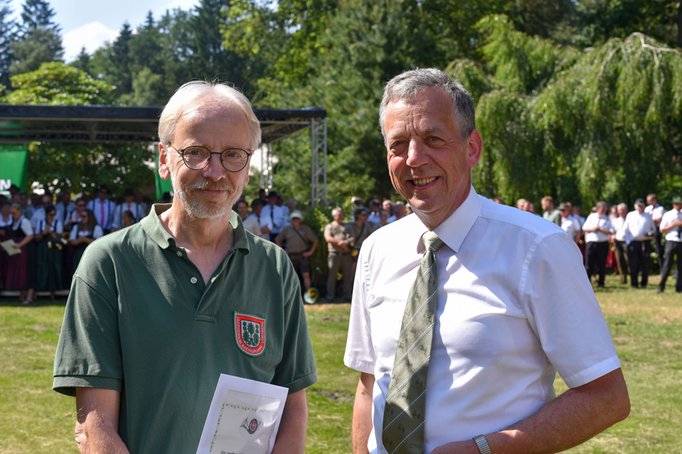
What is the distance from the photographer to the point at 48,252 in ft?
59.5

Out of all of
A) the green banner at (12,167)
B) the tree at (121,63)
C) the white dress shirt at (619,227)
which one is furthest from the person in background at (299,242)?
the tree at (121,63)

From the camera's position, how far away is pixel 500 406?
2602mm

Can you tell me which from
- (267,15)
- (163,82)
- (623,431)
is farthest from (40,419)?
(163,82)

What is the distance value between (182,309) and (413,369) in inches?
27.1

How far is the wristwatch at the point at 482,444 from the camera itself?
101 inches

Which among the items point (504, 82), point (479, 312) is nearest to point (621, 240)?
point (504, 82)

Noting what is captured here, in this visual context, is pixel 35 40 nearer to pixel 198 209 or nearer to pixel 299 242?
pixel 299 242

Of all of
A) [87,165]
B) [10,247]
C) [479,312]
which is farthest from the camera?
[87,165]

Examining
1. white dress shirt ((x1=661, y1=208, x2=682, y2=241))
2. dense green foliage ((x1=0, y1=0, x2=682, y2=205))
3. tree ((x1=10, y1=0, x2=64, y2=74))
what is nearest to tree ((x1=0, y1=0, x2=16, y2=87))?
tree ((x1=10, y1=0, x2=64, y2=74))

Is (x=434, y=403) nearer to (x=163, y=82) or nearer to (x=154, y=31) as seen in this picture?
(x=163, y=82)

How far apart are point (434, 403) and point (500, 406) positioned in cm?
19

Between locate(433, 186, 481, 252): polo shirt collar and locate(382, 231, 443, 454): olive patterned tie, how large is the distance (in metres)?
0.04

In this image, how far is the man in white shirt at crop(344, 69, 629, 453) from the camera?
8.34ft

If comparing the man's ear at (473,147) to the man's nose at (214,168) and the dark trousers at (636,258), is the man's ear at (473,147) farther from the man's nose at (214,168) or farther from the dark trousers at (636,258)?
the dark trousers at (636,258)
